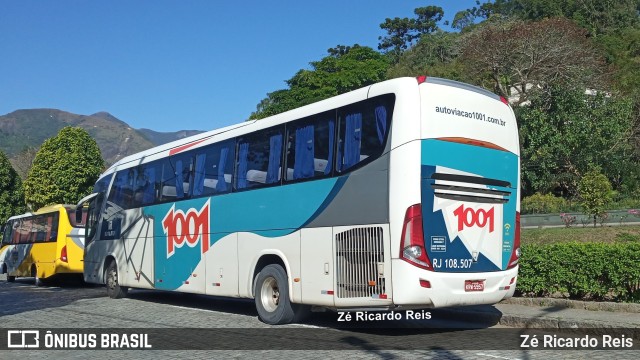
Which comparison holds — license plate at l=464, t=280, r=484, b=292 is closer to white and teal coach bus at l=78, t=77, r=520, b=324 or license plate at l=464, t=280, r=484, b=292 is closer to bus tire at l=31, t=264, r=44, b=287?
white and teal coach bus at l=78, t=77, r=520, b=324

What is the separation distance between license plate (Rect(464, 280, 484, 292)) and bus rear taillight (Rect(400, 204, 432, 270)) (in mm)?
850

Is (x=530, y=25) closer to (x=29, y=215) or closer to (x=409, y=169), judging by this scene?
(x=29, y=215)

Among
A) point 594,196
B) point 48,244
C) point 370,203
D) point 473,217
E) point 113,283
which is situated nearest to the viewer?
point 370,203

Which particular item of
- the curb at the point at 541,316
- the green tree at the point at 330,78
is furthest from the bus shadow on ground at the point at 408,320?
the green tree at the point at 330,78

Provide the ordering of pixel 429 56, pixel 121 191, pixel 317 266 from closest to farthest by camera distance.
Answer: pixel 317 266, pixel 121 191, pixel 429 56

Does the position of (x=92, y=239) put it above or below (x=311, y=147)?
below

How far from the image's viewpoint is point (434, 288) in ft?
30.0

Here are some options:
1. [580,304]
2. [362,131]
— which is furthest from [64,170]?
[580,304]

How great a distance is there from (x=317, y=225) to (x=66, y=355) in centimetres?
416

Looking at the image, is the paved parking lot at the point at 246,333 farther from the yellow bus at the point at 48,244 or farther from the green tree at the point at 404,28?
the green tree at the point at 404,28

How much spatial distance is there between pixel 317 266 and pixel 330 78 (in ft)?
169

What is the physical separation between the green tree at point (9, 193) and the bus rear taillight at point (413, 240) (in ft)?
187

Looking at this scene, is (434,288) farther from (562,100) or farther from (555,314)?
(562,100)

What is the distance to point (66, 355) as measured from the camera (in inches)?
356
